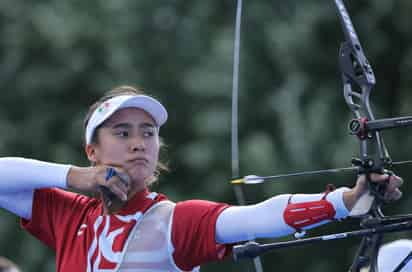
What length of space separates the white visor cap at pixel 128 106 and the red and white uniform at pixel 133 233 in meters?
0.32

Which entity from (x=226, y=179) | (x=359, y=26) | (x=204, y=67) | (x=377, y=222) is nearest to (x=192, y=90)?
(x=204, y=67)

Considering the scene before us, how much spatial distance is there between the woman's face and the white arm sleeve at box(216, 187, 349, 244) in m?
0.45

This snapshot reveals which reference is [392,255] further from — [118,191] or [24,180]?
[24,180]

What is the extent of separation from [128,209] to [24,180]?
48 cm

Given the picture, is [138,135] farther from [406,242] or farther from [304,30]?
[304,30]

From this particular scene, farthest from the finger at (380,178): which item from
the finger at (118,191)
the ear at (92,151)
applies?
the ear at (92,151)

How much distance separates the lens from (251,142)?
11.3 metres

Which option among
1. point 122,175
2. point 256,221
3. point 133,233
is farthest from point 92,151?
point 256,221

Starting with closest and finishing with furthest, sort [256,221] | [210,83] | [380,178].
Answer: [380,178], [256,221], [210,83]

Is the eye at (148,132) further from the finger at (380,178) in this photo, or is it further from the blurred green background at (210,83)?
the blurred green background at (210,83)

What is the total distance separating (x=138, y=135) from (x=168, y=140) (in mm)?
7411

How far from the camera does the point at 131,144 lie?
15.7 feet

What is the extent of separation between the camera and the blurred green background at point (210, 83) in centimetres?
1065

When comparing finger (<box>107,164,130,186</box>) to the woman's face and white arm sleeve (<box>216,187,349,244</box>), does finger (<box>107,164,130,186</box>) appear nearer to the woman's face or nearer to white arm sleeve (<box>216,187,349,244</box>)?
the woman's face
